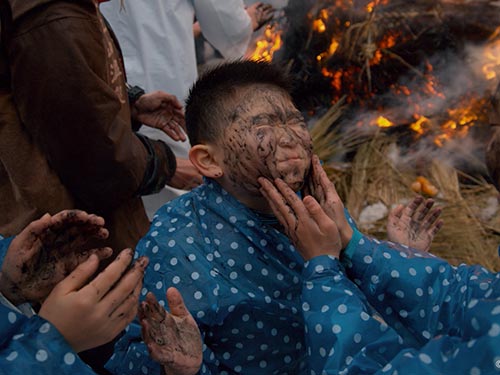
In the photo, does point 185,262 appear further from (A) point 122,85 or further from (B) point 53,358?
(A) point 122,85

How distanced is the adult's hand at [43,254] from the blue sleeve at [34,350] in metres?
0.19

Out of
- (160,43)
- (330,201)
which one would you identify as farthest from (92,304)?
(160,43)

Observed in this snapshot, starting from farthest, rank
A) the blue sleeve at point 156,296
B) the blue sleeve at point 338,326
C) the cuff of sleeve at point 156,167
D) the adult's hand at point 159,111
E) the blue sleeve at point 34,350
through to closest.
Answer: the adult's hand at point 159,111 → the cuff of sleeve at point 156,167 → the blue sleeve at point 156,296 → the blue sleeve at point 338,326 → the blue sleeve at point 34,350

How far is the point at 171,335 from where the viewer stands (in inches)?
51.1

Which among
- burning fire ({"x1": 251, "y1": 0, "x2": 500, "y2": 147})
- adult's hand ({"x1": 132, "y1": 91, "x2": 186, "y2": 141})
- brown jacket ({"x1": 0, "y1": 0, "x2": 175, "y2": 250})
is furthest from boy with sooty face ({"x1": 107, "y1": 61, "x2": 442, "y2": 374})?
burning fire ({"x1": 251, "y1": 0, "x2": 500, "y2": 147})

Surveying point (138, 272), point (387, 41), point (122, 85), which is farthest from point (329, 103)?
point (138, 272)

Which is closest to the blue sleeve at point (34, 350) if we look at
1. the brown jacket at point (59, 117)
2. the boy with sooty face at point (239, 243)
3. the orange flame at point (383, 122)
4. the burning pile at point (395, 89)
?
the boy with sooty face at point (239, 243)

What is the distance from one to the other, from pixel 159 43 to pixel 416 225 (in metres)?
1.63

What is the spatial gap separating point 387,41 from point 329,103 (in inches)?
22.8

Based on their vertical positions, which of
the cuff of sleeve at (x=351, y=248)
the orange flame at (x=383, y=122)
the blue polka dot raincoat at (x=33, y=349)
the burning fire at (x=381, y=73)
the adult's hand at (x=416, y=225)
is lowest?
the orange flame at (x=383, y=122)

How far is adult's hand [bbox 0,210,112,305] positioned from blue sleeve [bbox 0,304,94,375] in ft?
0.61

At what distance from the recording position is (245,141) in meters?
1.66

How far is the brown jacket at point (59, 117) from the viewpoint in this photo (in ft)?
5.16

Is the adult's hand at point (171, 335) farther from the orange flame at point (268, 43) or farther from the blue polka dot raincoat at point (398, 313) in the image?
the orange flame at point (268, 43)
